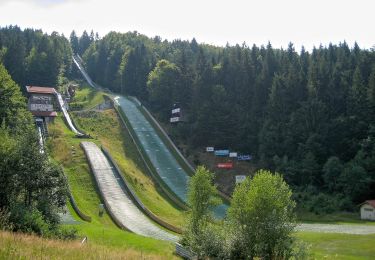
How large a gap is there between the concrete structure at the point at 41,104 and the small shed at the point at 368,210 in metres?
53.8

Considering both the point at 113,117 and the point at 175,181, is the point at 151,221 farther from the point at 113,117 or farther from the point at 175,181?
the point at 113,117

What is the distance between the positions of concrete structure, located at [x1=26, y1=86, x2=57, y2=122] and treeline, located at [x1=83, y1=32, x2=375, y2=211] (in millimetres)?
20747

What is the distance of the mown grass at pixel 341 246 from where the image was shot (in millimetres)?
30797

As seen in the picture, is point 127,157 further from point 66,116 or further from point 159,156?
point 66,116

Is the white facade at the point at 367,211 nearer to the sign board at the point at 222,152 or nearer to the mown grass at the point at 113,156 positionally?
the mown grass at the point at 113,156

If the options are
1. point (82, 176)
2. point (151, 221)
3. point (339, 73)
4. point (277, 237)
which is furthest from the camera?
point (339, 73)

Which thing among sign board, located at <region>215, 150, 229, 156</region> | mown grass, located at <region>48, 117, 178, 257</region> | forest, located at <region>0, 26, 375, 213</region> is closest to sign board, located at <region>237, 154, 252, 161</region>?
forest, located at <region>0, 26, 375, 213</region>

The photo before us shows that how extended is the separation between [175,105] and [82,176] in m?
38.1

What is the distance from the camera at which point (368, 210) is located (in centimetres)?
5122

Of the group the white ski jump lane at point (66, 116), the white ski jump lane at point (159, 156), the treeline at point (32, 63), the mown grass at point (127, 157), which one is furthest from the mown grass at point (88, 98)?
the mown grass at point (127, 157)

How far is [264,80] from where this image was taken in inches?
3081

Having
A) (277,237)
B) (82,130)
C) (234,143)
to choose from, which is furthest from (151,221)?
(82,130)

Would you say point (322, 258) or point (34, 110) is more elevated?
point (34, 110)

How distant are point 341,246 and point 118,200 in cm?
2429
